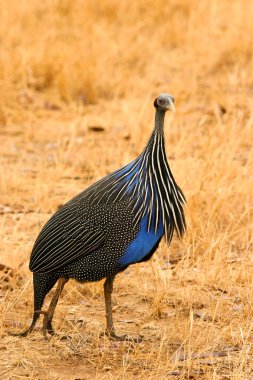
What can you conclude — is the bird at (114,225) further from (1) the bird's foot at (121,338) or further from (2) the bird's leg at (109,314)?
(1) the bird's foot at (121,338)

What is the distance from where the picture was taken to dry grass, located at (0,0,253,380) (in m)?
4.39

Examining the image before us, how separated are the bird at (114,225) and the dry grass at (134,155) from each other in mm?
319

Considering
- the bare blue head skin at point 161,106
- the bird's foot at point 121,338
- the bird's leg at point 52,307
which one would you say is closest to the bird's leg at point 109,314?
the bird's foot at point 121,338

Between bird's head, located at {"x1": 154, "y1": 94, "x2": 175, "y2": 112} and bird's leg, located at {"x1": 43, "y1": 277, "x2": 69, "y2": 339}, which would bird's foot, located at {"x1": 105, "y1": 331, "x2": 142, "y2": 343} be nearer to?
bird's leg, located at {"x1": 43, "y1": 277, "x2": 69, "y2": 339}

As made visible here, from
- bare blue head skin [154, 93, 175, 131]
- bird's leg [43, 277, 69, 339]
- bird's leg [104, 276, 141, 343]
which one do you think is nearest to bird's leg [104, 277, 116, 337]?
bird's leg [104, 276, 141, 343]

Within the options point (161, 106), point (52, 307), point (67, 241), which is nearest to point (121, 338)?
point (52, 307)

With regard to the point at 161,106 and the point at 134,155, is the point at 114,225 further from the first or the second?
the point at 134,155

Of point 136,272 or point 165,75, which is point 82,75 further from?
point 136,272

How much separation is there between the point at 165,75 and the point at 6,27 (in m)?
1.85

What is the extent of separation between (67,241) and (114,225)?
22cm

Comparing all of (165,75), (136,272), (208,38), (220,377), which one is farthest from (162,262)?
(208,38)

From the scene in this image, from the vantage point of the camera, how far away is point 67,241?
→ 172 inches

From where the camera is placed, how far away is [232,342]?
4469 millimetres

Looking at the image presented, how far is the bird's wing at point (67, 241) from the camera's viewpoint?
14.3 feet
